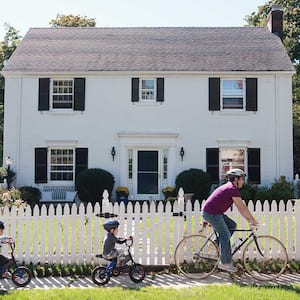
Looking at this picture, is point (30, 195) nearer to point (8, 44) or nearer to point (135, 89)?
point (135, 89)

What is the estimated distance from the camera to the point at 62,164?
19.2m

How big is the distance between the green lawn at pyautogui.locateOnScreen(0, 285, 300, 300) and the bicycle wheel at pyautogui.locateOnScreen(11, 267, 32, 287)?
0.40 meters

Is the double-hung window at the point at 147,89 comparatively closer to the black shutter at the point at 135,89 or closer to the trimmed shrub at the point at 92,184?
the black shutter at the point at 135,89

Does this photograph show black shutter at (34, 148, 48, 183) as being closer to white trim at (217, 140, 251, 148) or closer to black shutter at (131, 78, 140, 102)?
black shutter at (131, 78, 140, 102)

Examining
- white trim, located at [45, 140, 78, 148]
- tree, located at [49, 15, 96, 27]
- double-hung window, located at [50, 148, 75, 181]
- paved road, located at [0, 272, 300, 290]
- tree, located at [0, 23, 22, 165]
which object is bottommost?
paved road, located at [0, 272, 300, 290]

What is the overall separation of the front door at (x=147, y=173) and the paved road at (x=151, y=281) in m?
11.7

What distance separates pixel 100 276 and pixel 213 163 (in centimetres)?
1260

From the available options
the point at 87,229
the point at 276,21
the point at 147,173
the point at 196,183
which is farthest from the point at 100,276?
the point at 276,21

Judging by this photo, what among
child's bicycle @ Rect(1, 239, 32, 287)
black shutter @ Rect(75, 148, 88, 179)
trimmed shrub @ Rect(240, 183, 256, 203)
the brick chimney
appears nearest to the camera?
child's bicycle @ Rect(1, 239, 32, 287)

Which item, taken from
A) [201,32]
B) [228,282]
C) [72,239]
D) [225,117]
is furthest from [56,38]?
[228,282]

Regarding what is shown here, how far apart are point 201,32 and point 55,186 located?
10.8 metres

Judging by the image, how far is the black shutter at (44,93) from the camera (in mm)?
19172

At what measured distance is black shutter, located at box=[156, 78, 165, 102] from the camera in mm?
19125

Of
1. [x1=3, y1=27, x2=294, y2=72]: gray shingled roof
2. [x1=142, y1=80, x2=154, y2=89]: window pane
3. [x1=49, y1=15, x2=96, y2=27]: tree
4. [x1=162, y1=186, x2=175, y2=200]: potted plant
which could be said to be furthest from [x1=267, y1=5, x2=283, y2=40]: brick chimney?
[x1=49, y1=15, x2=96, y2=27]: tree
